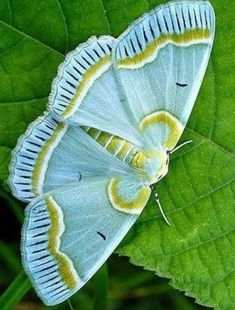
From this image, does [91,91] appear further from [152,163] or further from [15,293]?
[15,293]

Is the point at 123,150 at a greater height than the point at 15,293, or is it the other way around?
the point at 123,150

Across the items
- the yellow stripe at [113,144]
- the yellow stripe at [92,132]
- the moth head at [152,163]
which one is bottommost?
the moth head at [152,163]

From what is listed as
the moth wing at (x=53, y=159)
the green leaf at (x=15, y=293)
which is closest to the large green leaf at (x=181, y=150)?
the moth wing at (x=53, y=159)

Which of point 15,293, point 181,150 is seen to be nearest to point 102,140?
point 181,150

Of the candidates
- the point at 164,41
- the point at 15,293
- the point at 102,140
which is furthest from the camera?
the point at 15,293

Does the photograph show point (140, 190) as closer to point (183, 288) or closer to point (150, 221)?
point (150, 221)

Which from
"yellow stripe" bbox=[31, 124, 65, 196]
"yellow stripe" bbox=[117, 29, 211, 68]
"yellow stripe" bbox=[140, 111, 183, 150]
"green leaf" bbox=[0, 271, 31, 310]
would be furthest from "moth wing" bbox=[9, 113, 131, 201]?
"green leaf" bbox=[0, 271, 31, 310]

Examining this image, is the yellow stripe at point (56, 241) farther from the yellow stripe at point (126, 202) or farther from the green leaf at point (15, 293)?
the green leaf at point (15, 293)

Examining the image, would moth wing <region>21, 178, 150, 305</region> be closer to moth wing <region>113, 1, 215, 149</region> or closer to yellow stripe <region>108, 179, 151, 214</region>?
yellow stripe <region>108, 179, 151, 214</region>
